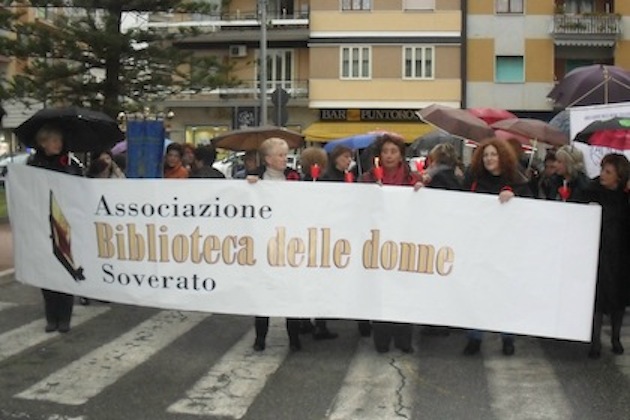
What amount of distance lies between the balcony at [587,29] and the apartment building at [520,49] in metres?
0.05

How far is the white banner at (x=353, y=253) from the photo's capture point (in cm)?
652

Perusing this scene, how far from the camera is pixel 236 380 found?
20.6ft

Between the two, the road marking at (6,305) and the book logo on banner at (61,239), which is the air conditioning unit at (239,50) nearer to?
the road marking at (6,305)

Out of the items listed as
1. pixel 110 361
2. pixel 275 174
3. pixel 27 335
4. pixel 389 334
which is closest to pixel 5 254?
pixel 27 335

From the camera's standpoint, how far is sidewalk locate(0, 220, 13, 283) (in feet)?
35.6

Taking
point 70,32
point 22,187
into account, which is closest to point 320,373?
point 22,187

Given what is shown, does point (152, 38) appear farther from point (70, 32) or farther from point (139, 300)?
point (139, 300)

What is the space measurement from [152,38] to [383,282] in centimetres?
1474

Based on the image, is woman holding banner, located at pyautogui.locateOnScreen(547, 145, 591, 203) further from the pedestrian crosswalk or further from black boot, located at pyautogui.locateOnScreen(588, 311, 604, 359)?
the pedestrian crosswalk

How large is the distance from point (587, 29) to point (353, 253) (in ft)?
116

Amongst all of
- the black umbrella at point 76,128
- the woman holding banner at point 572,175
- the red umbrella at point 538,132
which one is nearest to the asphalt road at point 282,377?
the woman holding banner at point 572,175

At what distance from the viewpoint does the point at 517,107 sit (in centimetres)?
3934

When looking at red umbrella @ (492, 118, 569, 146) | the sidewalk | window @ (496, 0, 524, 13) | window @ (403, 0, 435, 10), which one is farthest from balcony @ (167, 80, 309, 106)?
red umbrella @ (492, 118, 569, 146)

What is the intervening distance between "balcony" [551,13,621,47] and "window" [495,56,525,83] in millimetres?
2039
